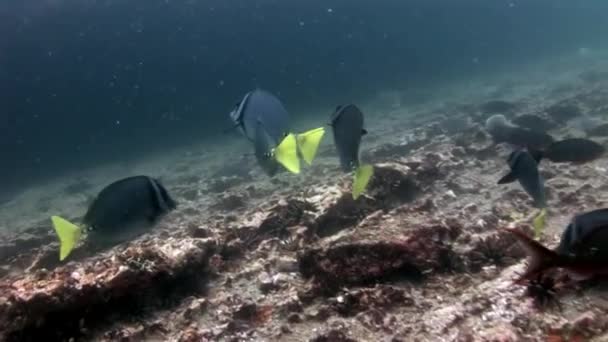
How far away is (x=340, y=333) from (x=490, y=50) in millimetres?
69944

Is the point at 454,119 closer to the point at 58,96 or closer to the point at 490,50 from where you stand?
the point at 58,96

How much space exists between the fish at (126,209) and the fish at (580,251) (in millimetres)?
2604

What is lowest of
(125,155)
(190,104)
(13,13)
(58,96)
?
(125,155)

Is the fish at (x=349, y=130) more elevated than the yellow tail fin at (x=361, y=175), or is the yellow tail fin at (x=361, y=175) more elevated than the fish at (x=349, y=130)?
the fish at (x=349, y=130)

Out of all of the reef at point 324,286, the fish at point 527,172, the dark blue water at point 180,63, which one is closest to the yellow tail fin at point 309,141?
the reef at point 324,286

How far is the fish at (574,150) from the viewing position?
196 inches

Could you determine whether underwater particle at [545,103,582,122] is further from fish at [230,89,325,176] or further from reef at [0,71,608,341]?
fish at [230,89,325,176]

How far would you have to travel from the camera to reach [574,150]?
5.02 meters

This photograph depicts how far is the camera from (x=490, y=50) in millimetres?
64250

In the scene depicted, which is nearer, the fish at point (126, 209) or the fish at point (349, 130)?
the fish at point (126, 209)

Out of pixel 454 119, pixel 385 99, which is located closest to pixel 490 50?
pixel 385 99

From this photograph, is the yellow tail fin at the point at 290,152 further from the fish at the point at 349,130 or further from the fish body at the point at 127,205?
the fish body at the point at 127,205

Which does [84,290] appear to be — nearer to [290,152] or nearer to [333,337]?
[333,337]

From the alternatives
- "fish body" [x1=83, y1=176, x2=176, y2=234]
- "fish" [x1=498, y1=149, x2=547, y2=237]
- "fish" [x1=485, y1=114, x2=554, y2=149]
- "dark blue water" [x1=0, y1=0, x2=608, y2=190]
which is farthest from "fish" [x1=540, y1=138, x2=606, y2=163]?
"dark blue water" [x1=0, y1=0, x2=608, y2=190]
